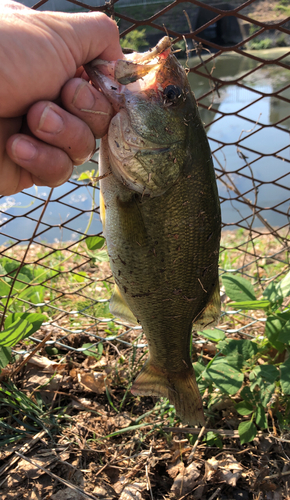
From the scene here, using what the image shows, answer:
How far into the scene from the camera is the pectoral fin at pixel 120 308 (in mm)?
1988

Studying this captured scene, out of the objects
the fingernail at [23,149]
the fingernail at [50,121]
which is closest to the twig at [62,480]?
the fingernail at [23,149]

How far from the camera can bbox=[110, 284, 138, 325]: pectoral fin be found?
1.99 m

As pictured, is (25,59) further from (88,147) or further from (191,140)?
(191,140)

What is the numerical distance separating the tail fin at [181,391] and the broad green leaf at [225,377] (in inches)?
9.1

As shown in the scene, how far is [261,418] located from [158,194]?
152 centimetres

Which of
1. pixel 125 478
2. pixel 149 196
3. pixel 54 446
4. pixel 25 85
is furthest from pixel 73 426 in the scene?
pixel 25 85

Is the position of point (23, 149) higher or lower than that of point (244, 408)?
higher

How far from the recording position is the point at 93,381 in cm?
265

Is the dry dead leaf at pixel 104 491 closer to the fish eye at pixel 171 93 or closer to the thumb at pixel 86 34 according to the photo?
the fish eye at pixel 171 93

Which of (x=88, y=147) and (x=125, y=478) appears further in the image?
(x=125, y=478)

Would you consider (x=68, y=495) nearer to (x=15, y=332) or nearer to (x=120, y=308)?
(x=15, y=332)

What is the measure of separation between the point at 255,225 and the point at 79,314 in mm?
3918

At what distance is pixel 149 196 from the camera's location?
156 cm

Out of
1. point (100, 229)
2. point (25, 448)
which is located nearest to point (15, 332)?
point (25, 448)
